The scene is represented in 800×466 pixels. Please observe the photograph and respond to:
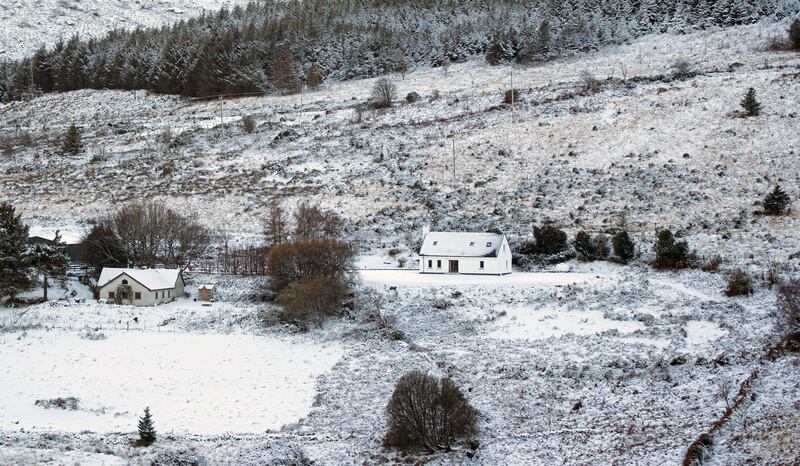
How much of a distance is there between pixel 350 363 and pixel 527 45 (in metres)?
74.1

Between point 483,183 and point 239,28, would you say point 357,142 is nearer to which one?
point 483,183

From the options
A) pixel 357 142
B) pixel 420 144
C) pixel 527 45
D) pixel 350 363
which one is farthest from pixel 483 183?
pixel 527 45

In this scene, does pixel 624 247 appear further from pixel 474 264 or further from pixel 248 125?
pixel 248 125

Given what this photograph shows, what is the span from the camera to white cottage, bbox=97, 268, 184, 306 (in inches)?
1670

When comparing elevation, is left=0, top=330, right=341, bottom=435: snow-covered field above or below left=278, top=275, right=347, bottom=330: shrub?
below

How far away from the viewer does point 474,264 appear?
1780 inches

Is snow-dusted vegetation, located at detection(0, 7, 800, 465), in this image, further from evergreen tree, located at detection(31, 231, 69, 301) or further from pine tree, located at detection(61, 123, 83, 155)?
evergreen tree, located at detection(31, 231, 69, 301)

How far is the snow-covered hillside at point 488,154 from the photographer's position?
178 ft

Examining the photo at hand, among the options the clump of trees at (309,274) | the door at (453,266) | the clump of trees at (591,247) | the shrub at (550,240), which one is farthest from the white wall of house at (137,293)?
the clump of trees at (591,247)

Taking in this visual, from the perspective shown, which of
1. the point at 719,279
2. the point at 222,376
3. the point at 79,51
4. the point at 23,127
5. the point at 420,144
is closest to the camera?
the point at 222,376

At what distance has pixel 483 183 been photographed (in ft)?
201

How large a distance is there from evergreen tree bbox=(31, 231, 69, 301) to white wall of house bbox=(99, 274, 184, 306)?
295cm

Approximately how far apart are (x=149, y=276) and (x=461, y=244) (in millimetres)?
20132

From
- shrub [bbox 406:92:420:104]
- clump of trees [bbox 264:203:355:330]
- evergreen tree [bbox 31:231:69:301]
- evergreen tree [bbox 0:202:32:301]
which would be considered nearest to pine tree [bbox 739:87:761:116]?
shrub [bbox 406:92:420:104]
